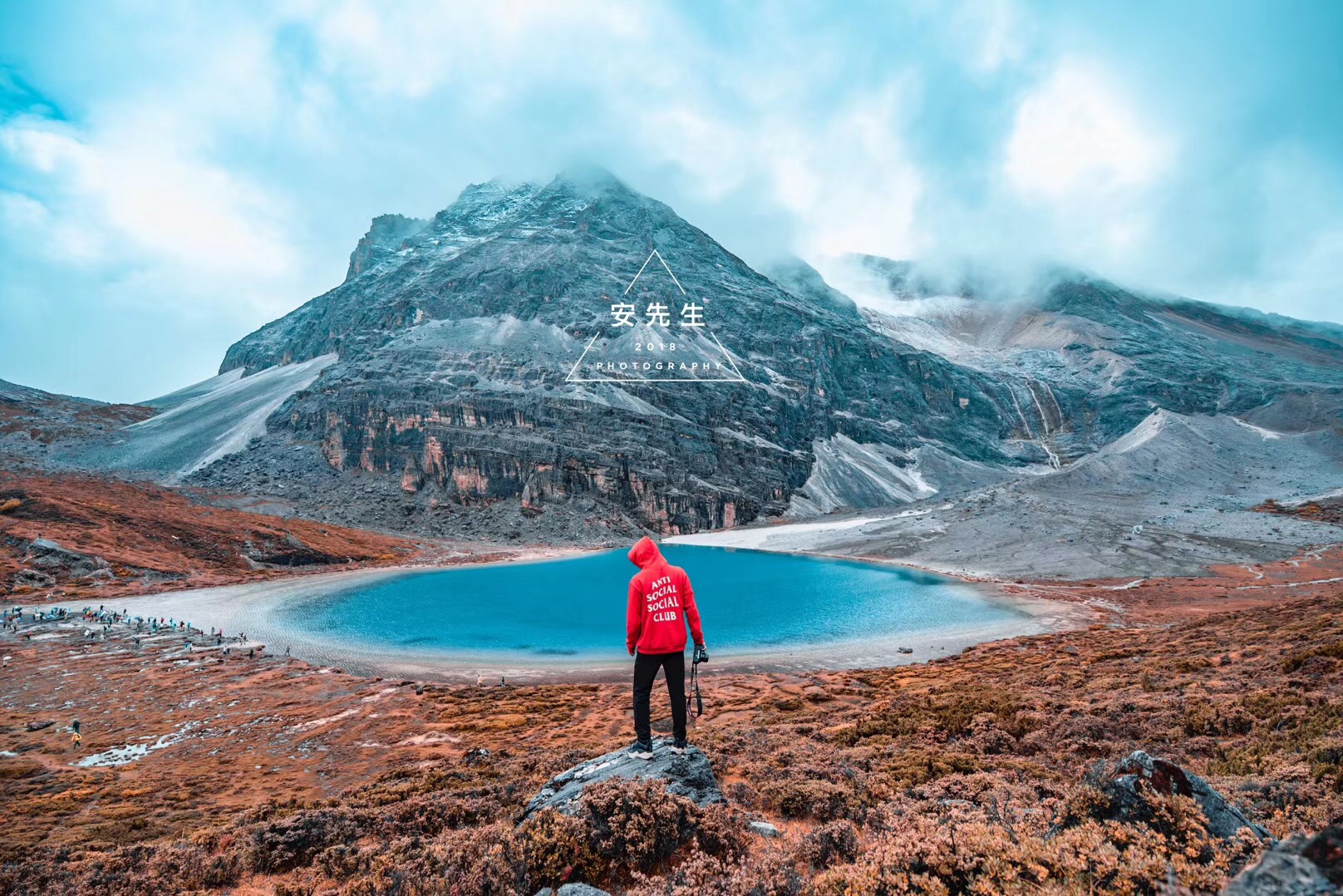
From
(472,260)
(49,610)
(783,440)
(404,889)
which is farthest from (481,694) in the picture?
(472,260)

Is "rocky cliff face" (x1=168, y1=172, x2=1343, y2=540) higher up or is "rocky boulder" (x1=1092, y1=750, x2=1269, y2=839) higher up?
"rocky cliff face" (x1=168, y1=172, x2=1343, y2=540)

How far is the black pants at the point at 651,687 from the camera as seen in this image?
7.98 metres

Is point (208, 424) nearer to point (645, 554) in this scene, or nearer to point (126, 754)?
point (126, 754)

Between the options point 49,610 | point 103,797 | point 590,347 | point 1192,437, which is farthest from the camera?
point 590,347

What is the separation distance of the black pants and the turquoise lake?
30201 millimetres

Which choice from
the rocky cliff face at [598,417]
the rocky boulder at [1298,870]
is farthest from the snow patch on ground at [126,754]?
the rocky cliff face at [598,417]

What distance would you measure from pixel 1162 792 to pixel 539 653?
119 feet

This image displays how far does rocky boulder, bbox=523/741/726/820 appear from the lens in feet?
24.1

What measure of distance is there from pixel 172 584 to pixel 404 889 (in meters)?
70.4

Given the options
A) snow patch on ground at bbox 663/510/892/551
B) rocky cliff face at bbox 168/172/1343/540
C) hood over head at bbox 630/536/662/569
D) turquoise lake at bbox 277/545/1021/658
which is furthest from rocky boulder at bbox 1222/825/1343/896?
rocky cliff face at bbox 168/172/1343/540

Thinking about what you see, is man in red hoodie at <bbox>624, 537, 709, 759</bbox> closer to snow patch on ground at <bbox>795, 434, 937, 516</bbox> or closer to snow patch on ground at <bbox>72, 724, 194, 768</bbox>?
snow patch on ground at <bbox>72, 724, 194, 768</bbox>

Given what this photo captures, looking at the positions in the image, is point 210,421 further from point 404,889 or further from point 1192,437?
point 1192,437

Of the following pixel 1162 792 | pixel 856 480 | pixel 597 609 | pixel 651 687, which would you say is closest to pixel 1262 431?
pixel 856 480

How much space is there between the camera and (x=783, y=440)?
162m
